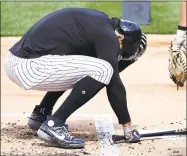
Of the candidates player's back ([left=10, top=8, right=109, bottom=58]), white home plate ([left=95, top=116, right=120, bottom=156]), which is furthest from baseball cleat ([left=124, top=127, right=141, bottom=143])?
player's back ([left=10, top=8, right=109, bottom=58])

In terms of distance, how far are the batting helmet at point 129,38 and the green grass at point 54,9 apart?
19.6 ft

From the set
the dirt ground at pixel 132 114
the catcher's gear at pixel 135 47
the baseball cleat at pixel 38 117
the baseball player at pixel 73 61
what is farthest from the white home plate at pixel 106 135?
the catcher's gear at pixel 135 47

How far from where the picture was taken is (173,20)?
1255 centimetres

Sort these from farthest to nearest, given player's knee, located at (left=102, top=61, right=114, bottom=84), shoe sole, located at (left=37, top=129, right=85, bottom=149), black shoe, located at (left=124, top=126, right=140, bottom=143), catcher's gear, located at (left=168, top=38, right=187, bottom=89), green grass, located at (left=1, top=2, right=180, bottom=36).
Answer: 1. green grass, located at (left=1, top=2, right=180, bottom=36)
2. black shoe, located at (left=124, top=126, right=140, bottom=143)
3. shoe sole, located at (left=37, top=129, right=85, bottom=149)
4. player's knee, located at (left=102, top=61, right=114, bottom=84)
5. catcher's gear, located at (left=168, top=38, right=187, bottom=89)

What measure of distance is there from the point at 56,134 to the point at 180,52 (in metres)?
1.15

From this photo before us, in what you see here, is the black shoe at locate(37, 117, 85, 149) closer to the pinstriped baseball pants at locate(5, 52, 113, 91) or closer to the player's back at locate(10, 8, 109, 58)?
the pinstriped baseball pants at locate(5, 52, 113, 91)

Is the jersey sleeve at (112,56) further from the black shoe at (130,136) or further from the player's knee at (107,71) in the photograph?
the black shoe at (130,136)

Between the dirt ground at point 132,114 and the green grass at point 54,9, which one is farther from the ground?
the dirt ground at point 132,114

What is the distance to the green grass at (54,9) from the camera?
11.9 meters

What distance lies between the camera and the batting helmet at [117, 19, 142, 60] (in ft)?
18.1

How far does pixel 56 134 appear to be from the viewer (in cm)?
530

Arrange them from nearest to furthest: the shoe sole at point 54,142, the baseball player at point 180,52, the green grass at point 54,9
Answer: the baseball player at point 180,52
the shoe sole at point 54,142
the green grass at point 54,9

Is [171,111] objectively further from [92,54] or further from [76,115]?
[92,54]

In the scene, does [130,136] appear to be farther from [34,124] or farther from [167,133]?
[34,124]
